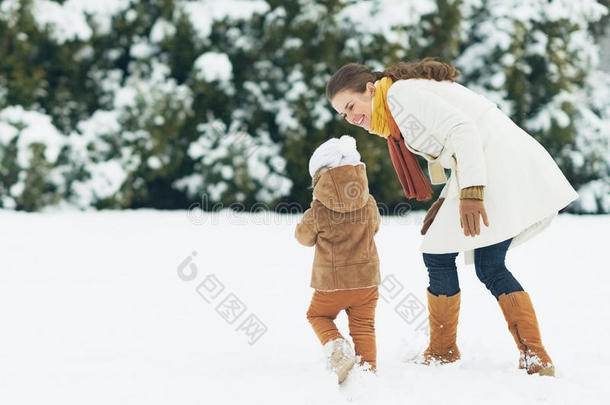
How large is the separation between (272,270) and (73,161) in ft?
10.2

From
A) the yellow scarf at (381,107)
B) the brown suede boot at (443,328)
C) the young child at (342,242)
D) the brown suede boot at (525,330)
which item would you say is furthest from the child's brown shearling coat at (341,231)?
the brown suede boot at (525,330)

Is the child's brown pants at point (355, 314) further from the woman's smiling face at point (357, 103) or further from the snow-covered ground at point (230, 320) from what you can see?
the woman's smiling face at point (357, 103)

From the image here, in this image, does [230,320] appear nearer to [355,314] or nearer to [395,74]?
[355,314]

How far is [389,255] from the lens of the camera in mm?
5434

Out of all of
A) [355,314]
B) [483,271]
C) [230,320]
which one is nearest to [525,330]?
[483,271]

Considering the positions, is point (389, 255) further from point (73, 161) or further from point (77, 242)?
point (73, 161)

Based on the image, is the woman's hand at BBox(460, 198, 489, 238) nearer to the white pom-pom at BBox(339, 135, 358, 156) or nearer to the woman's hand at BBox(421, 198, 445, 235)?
the woman's hand at BBox(421, 198, 445, 235)

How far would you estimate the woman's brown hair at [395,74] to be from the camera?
2.60m

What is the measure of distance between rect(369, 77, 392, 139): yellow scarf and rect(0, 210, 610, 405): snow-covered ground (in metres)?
0.94

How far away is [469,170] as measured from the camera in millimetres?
2385

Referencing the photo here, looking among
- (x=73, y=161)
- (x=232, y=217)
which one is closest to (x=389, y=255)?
(x=232, y=217)

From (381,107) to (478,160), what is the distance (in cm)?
43

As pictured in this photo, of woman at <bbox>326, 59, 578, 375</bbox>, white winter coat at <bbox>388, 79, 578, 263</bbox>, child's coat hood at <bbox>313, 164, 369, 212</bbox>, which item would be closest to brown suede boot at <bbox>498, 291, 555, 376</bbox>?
woman at <bbox>326, 59, 578, 375</bbox>

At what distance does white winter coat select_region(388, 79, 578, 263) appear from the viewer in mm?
2422
